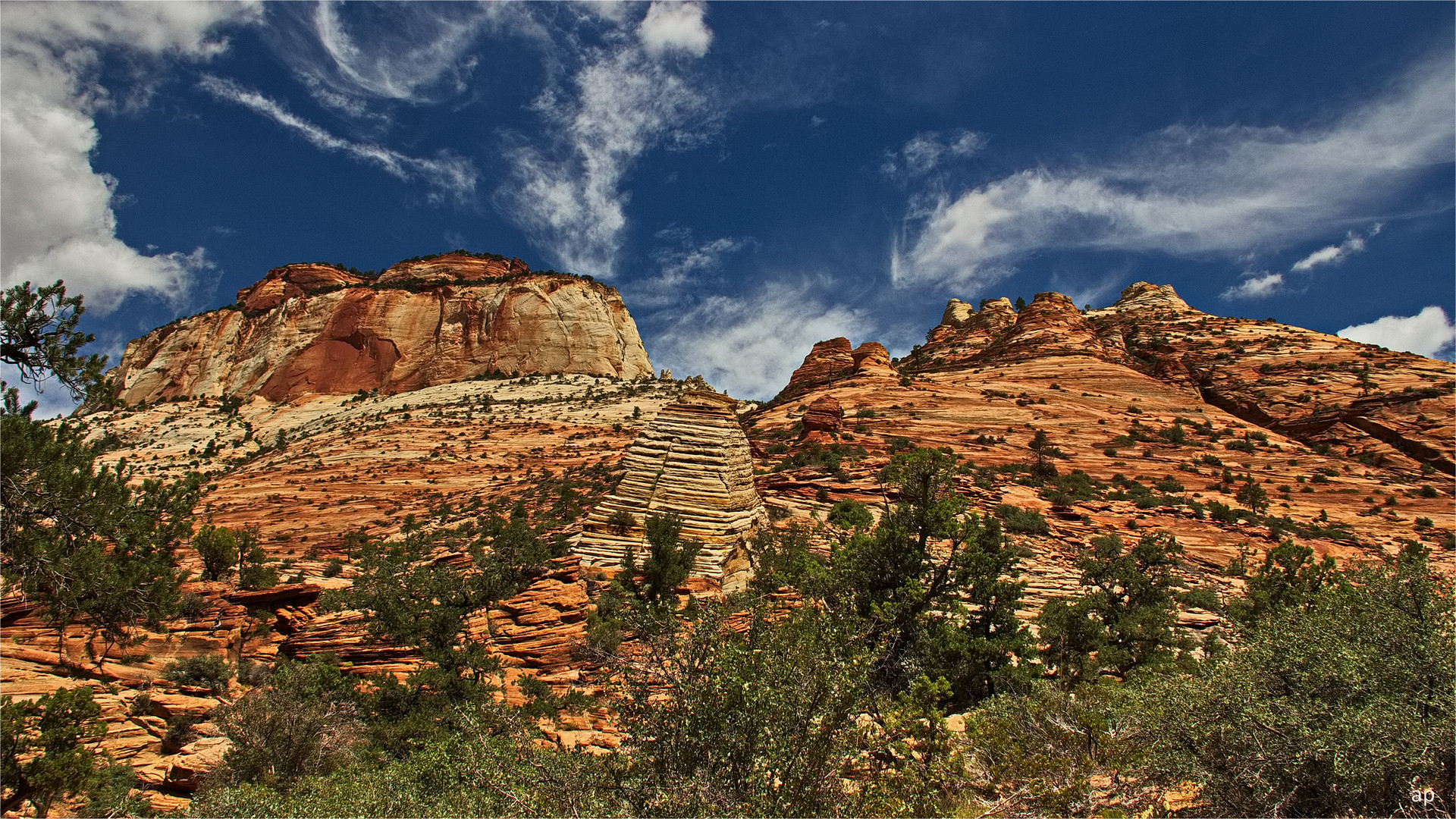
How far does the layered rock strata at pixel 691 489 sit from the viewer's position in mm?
19719

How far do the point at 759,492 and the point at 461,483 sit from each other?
1955cm

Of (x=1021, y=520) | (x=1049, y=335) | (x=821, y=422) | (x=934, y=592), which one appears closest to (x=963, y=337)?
(x=1049, y=335)

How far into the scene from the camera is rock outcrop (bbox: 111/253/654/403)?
72375mm

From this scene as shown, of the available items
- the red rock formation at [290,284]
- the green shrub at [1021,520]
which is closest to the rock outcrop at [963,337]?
the green shrub at [1021,520]

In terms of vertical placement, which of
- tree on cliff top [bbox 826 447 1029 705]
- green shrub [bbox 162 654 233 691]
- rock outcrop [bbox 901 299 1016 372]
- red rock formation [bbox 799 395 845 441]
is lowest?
green shrub [bbox 162 654 233 691]

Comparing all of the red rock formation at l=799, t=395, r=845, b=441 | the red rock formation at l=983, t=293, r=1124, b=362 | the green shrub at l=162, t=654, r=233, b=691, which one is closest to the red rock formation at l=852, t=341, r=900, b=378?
the red rock formation at l=983, t=293, r=1124, b=362

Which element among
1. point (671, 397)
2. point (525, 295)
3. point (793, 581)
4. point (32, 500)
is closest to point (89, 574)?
point (32, 500)

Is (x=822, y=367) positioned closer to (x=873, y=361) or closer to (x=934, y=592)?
(x=873, y=361)

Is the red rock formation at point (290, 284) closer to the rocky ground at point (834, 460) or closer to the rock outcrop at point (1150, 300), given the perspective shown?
the rocky ground at point (834, 460)

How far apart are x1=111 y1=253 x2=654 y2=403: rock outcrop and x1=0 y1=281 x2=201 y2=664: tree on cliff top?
2513 inches

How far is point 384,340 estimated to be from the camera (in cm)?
7444

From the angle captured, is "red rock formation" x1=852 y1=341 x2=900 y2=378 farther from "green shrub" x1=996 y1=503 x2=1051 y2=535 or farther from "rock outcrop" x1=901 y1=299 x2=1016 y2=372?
"green shrub" x1=996 y1=503 x2=1051 y2=535

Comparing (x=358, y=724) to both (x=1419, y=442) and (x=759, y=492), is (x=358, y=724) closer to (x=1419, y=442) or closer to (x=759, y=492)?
(x=759, y=492)

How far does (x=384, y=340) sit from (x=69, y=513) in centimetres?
7239
